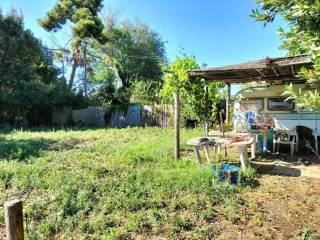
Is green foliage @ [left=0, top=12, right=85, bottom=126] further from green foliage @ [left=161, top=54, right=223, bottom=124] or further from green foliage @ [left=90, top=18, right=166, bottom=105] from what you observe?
green foliage @ [left=161, top=54, right=223, bottom=124]

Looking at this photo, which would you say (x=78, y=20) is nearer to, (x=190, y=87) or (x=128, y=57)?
(x=128, y=57)

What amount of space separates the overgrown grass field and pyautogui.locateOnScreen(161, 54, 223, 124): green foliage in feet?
7.25

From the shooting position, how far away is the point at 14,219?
2.97 m

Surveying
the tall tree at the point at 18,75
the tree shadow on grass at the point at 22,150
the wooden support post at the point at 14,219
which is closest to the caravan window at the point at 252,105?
the tree shadow on grass at the point at 22,150

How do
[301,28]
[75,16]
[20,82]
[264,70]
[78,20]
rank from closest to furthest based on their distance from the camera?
[301,28]
[264,70]
[20,82]
[78,20]
[75,16]

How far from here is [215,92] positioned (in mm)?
10281

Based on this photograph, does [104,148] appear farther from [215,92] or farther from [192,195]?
[192,195]

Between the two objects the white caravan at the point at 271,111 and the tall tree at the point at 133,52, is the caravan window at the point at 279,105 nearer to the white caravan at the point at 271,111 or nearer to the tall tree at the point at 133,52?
the white caravan at the point at 271,111

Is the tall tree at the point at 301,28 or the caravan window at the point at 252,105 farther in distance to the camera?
the caravan window at the point at 252,105

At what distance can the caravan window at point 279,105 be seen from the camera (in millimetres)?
10492

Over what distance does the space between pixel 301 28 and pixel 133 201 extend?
347 cm

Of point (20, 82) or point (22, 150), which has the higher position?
point (20, 82)

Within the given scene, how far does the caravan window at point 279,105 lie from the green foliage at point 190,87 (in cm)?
175

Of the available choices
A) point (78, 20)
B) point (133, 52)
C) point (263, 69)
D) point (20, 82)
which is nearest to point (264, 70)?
point (263, 69)
